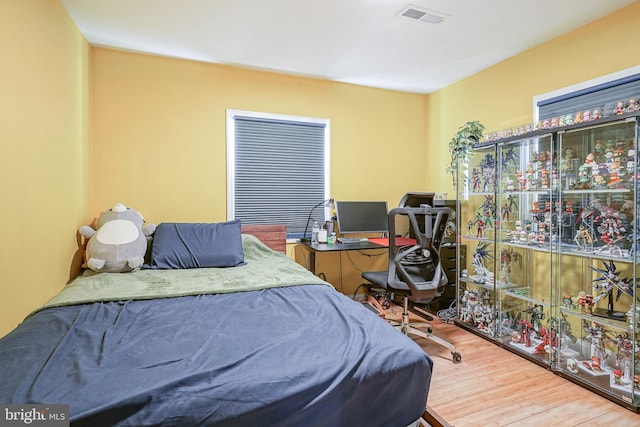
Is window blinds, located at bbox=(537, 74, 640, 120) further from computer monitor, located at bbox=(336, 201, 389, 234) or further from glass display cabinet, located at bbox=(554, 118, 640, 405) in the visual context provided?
computer monitor, located at bbox=(336, 201, 389, 234)

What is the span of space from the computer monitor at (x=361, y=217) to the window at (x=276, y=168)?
0.97ft

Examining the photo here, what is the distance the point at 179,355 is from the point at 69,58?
243 centimetres

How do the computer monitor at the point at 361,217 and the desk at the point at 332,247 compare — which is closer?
the desk at the point at 332,247

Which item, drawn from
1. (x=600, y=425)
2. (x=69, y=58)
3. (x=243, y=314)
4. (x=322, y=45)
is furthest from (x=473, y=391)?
(x=69, y=58)

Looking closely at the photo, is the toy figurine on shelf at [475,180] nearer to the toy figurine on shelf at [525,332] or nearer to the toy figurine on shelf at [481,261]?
the toy figurine on shelf at [481,261]

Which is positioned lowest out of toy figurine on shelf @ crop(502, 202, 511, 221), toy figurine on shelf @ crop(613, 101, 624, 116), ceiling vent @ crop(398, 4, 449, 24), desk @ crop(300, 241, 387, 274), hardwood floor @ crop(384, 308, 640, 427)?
hardwood floor @ crop(384, 308, 640, 427)

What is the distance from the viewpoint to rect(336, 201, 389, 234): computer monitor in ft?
12.0

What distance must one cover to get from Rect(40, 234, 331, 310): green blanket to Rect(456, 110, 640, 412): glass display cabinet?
1.70 m

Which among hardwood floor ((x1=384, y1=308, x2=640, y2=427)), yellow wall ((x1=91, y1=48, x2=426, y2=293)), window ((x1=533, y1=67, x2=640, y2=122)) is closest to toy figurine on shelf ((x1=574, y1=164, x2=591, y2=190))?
window ((x1=533, y1=67, x2=640, y2=122))

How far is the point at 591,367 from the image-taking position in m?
2.22

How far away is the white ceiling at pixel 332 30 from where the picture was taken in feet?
7.64

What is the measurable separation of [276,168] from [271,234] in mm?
731

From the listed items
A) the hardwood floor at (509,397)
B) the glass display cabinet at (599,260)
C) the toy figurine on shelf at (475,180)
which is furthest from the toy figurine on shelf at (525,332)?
the toy figurine on shelf at (475,180)

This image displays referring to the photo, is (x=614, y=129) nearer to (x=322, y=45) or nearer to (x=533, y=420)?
(x=533, y=420)
